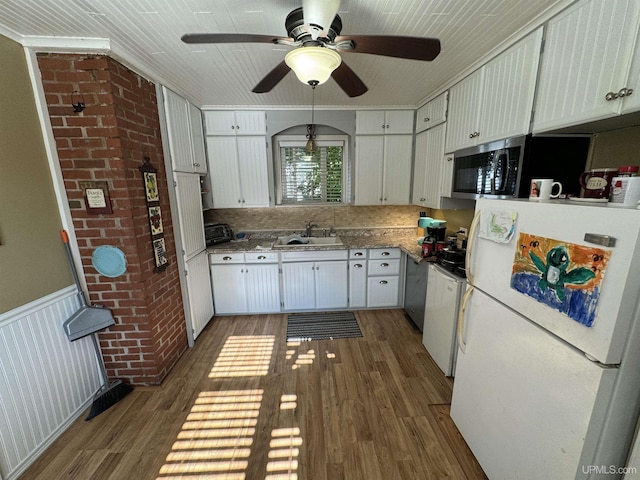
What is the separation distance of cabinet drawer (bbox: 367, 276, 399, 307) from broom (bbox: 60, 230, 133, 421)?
253cm

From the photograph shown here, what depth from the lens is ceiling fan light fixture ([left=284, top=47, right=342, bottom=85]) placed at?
43.7 inches

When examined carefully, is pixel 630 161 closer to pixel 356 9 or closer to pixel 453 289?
pixel 453 289

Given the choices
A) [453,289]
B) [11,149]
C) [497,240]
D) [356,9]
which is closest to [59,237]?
[11,149]

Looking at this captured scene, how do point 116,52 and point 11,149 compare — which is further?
point 116,52

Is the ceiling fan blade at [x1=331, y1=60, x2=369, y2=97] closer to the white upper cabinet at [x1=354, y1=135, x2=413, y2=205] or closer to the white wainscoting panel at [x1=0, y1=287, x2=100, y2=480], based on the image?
the white upper cabinet at [x1=354, y1=135, x2=413, y2=205]

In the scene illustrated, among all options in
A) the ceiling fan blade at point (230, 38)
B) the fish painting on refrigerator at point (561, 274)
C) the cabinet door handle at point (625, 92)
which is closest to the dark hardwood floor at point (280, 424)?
the fish painting on refrigerator at point (561, 274)

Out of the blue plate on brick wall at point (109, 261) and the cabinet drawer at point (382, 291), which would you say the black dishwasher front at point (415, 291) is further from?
the blue plate on brick wall at point (109, 261)

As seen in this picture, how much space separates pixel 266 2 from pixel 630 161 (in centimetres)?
214

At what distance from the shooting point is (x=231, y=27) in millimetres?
1498

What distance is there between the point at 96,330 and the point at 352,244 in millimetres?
2494

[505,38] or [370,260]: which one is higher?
[505,38]

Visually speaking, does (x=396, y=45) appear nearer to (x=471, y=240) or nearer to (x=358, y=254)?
(x=471, y=240)

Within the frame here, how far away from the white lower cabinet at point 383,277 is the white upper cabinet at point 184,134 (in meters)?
2.23

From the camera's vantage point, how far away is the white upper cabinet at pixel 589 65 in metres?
1.05
